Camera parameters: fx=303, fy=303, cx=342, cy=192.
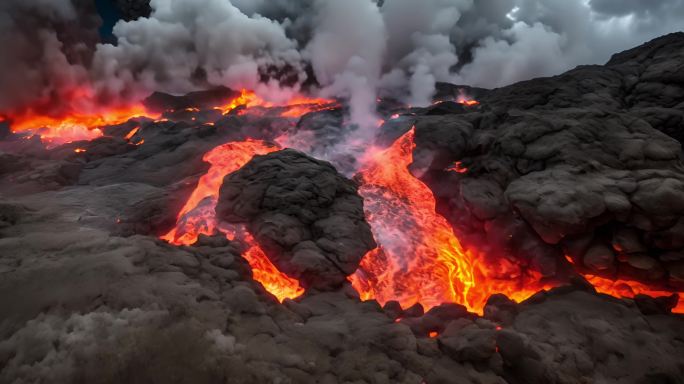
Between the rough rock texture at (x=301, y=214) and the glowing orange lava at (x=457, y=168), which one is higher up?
the glowing orange lava at (x=457, y=168)

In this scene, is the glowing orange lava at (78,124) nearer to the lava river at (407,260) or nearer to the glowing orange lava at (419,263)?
the lava river at (407,260)

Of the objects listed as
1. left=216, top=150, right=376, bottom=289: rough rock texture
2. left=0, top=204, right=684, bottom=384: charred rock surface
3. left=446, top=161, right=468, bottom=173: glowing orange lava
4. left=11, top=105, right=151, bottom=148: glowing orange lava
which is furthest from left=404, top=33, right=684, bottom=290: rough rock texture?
left=11, top=105, right=151, bottom=148: glowing orange lava

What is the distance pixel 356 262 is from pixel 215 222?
5.98 m

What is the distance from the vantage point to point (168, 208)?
13.8m

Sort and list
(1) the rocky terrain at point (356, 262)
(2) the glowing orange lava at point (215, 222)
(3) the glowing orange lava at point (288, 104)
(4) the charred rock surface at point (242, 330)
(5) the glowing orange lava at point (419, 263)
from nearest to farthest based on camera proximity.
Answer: (4) the charred rock surface at point (242, 330) < (1) the rocky terrain at point (356, 262) < (2) the glowing orange lava at point (215, 222) < (5) the glowing orange lava at point (419, 263) < (3) the glowing orange lava at point (288, 104)

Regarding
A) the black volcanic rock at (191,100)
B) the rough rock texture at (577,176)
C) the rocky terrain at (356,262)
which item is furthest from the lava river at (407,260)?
the black volcanic rock at (191,100)

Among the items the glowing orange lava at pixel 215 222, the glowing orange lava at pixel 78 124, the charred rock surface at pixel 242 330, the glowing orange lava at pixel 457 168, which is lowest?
the glowing orange lava at pixel 78 124

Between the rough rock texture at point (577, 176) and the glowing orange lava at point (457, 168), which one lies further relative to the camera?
the glowing orange lava at point (457, 168)

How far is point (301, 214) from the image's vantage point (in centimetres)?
1189

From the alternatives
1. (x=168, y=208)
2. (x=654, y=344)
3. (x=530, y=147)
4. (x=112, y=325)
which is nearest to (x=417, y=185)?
(x=530, y=147)

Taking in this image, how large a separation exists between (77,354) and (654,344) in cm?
1121

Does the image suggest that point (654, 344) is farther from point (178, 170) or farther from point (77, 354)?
point (178, 170)

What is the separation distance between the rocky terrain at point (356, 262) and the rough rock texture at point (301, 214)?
7cm

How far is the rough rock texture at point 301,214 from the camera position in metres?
10.2
